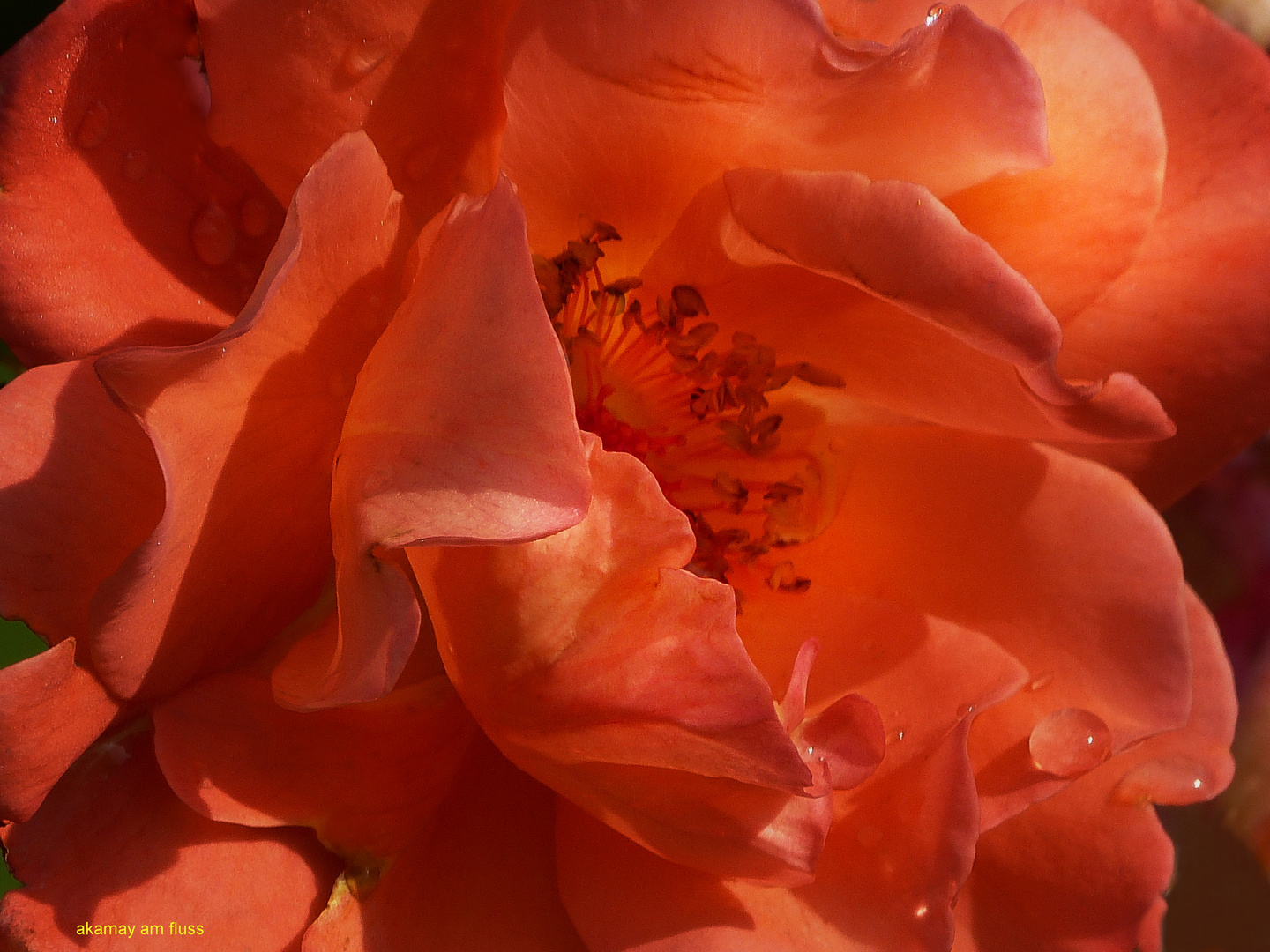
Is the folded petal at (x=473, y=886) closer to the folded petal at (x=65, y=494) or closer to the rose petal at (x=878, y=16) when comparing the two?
the folded petal at (x=65, y=494)

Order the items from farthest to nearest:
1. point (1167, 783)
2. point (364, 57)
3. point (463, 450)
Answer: point (1167, 783) < point (364, 57) < point (463, 450)

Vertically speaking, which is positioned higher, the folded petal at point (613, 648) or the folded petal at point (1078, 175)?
the folded petal at point (1078, 175)

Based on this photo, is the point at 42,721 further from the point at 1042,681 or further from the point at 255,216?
the point at 1042,681

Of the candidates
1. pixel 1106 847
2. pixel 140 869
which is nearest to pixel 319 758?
pixel 140 869

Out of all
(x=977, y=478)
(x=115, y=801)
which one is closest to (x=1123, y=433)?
(x=977, y=478)

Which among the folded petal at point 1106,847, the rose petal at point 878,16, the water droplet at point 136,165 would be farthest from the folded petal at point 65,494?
the folded petal at point 1106,847

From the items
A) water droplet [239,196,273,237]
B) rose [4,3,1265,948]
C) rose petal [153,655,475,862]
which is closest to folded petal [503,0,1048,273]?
rose [4,3,1265,948]
